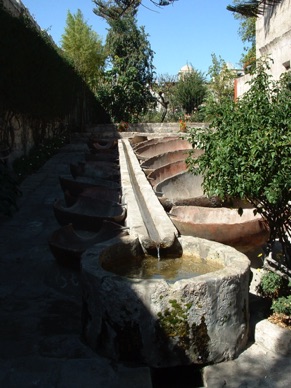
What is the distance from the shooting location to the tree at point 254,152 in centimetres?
387

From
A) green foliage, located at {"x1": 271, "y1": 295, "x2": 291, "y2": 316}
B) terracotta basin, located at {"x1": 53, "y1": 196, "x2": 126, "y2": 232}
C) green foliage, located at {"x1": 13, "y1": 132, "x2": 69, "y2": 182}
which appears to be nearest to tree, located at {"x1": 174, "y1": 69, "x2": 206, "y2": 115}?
green foliage, located at {"x1": 13, "y1": 132, "x2": 69, "y2": 182}

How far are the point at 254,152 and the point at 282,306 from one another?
4.35 feet

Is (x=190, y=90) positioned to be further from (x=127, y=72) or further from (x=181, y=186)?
(x=181, y=186)

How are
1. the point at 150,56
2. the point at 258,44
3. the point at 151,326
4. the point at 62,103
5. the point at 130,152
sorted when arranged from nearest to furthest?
the point at 151,326 < the point at 130,152 < the point at 258,44 < the point at 62,103 < the point at 150,56

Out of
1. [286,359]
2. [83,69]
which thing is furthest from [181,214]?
[83,69]

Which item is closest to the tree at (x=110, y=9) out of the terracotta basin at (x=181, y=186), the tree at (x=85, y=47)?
the tree at (x=85, y=47)

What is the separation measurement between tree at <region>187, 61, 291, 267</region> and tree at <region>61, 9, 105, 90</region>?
23.7m

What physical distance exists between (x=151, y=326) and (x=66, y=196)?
4.66 metres

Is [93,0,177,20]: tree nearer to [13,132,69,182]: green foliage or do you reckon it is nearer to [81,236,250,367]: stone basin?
[13,132,69,182]: green foliage

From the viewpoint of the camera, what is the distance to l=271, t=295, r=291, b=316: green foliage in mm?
3953

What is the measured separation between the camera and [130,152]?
13.7 metres

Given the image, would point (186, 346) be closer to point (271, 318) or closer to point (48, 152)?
point (271, 318)

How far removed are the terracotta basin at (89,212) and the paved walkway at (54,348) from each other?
61 cm

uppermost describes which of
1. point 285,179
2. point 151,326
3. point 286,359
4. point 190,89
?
point 190,89
